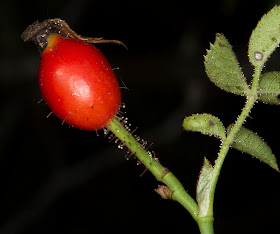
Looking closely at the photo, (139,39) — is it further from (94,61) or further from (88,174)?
(94,61)

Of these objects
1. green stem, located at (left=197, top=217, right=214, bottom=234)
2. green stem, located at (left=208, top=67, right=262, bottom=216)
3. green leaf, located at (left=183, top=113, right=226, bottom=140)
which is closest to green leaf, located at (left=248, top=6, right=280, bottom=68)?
green stem, located at (left=208, top=67, right=262, bottom=216)

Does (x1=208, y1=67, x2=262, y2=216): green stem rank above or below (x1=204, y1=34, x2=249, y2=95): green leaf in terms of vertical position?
below

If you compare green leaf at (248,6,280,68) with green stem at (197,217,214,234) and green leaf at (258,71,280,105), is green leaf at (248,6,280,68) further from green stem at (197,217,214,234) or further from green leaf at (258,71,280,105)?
green stem at (197,217,214,234)

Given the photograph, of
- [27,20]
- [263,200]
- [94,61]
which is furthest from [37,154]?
[94,61]

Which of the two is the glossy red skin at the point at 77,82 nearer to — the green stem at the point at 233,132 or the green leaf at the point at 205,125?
the green leaf at the point at 205,125

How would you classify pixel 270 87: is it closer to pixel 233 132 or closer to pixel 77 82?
pixel 233 132

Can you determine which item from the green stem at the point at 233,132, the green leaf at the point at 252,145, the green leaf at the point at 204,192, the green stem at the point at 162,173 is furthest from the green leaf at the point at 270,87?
the green stem at the point at 162,173
